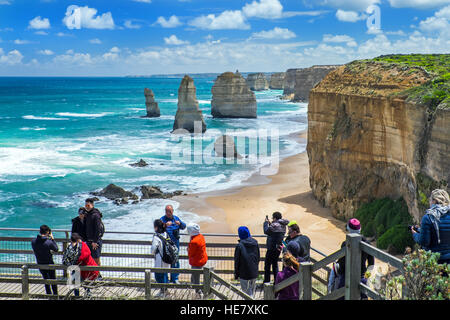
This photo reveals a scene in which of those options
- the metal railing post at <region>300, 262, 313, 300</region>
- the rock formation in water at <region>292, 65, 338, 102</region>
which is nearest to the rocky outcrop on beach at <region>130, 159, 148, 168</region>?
the metal railing post at <region>300, 262, 313, 300</region>

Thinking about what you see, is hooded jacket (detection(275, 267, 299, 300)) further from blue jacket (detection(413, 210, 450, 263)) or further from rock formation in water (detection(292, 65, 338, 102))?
rock formation in water (detection(292, 65, 338, 102))

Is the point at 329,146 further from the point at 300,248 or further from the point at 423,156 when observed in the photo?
the point at 300,248

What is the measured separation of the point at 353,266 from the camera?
484cm

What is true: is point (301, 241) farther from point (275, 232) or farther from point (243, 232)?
point (275, 232)

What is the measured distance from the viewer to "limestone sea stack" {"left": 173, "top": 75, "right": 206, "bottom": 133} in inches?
2173

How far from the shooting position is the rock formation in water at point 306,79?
105938mm

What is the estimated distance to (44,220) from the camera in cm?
2252

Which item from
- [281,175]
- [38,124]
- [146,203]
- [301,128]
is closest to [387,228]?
[146,203]

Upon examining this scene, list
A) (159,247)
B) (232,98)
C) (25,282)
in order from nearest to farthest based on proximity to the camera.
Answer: (25,282) < (159,247) < (232,98)

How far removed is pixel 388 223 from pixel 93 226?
1115 centimetres

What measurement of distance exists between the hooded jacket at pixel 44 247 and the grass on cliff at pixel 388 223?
1089 cm

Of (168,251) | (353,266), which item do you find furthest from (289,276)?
(168,251)

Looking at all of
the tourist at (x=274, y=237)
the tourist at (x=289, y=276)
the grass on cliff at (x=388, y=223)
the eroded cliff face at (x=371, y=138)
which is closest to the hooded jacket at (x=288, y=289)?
the tourist at (x=289, y=276)

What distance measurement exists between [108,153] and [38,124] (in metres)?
32.1
